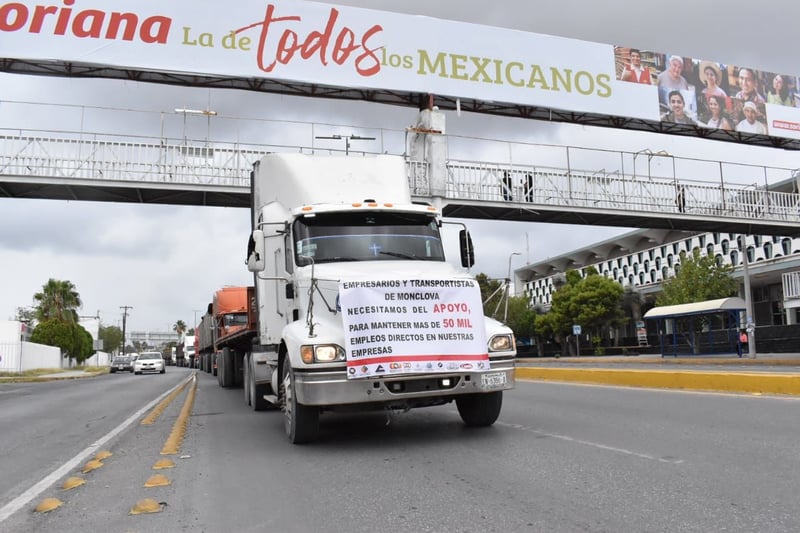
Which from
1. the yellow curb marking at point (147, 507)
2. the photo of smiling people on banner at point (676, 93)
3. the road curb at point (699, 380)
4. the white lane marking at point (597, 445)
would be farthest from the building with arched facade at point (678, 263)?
the yellow curb marking at point (147, 507)

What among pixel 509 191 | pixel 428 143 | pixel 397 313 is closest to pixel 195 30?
pixel 428 143

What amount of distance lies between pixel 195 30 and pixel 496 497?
62.8 feet

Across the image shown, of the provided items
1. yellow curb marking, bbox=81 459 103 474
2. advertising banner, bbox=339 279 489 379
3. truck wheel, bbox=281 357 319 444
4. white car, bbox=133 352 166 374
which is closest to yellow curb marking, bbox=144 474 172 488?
yellow curb marking, bbox=81 459 103 474

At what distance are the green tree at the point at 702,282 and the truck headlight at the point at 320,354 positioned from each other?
41.0 metres

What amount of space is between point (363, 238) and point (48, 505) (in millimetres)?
4327

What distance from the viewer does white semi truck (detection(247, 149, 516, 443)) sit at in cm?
668

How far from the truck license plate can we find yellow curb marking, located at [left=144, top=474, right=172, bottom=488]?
323cm

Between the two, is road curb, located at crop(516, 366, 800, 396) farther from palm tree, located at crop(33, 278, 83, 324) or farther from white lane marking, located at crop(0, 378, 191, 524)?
palm tree, located at crop(33, 278, 83, 324)

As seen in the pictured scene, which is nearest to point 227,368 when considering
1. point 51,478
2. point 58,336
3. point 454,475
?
point 51,478

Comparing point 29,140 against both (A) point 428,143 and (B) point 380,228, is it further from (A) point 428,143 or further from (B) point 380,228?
(B) point 380,228

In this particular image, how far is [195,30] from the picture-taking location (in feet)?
66.4

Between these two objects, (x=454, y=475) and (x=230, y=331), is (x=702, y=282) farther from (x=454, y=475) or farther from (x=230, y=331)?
(x=454, y=475)

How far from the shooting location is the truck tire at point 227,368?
17.9 metres

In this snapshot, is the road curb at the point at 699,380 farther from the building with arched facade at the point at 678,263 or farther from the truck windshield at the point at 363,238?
the building with arched facade at the point at 678,263
